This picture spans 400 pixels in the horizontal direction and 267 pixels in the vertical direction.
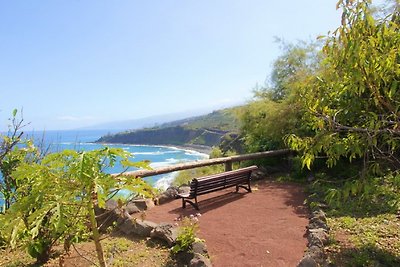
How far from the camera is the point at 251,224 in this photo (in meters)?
4.83

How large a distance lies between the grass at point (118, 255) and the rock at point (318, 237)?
1.74 metres

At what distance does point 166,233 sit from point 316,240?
6.19ft

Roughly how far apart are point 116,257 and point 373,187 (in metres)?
2.84

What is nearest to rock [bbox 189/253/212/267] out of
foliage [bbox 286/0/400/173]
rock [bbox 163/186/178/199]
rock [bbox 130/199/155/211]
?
foliage [bbox 286/0/400/173]

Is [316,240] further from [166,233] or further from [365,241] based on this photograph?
[166,233]

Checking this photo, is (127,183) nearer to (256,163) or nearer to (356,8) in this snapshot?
(356,8)

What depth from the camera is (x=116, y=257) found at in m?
3.52

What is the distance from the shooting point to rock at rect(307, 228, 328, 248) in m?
3.69

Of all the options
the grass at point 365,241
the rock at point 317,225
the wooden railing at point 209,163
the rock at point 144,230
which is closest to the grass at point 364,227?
the grass at point 365,241

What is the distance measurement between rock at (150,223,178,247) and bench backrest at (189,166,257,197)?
152 centimetres

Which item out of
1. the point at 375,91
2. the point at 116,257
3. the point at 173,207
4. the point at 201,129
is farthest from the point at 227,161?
the point at 201,129

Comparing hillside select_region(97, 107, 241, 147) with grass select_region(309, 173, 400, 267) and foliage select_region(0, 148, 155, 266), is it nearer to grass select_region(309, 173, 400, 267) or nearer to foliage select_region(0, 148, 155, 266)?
grass select_region(309, 173, 400, 267)

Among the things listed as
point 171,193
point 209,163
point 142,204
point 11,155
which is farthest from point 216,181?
point 11,155

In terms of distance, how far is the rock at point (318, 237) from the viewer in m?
3.69
